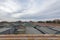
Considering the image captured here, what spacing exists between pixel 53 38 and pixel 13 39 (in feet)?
3.60

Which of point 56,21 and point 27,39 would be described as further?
point 56,21

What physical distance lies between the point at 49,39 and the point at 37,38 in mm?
327

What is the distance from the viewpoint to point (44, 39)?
2.77 metres

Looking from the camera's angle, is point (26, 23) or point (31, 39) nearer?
point (31, 39)

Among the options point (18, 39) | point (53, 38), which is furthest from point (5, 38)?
point (53, 38)

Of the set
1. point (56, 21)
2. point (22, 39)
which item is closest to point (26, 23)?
point (56, 21)

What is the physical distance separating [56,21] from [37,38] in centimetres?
1579

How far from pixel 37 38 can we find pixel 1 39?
0.96m

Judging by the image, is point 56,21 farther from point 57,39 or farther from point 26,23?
point 57,39

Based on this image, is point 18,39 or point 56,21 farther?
point 56,21

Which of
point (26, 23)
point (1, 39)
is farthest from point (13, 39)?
point (26, 23)

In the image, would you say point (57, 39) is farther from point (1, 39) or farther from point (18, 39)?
point (1, 39)

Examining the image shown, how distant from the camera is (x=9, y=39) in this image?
2738 millimetres

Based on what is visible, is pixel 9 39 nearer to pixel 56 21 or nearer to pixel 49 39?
pixel 49 39
